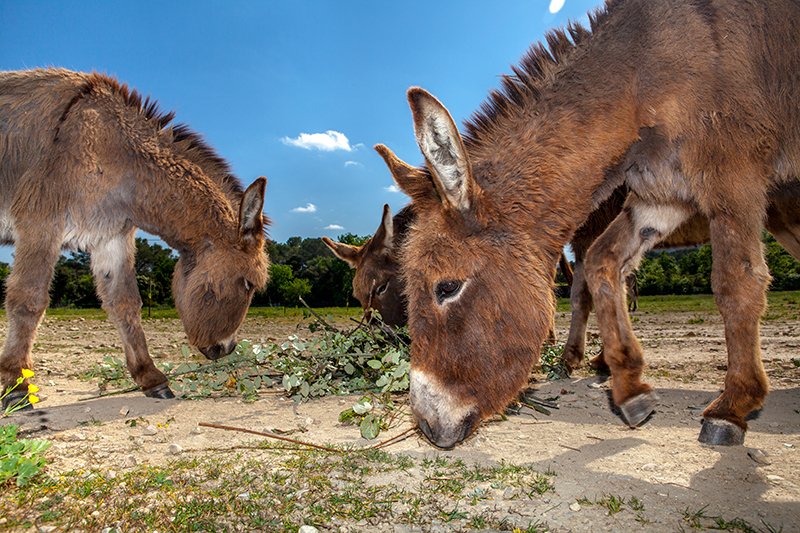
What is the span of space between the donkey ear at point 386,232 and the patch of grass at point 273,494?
2.96 m

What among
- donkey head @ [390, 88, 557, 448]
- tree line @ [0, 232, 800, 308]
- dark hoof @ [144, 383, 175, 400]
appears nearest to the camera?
donkey head @ [390, 88, 557, 448]

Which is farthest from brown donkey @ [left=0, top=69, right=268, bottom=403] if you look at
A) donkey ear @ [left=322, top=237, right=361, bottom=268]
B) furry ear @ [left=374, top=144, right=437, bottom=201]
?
furry ear @ [left=374, top=144, right=437, bottom=201]

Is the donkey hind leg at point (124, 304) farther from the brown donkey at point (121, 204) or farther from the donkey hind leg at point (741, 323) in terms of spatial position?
the donkey hind leg at point (741, 323)

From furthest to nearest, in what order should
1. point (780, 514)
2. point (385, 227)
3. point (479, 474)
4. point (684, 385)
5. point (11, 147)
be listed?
point (385, 227) → point (684, 385) → point (11, 147) → point (479, 474) → point (780, 514)

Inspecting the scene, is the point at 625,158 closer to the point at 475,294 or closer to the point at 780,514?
the point at 475,294

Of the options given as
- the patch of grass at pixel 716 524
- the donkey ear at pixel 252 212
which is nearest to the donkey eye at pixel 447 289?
the patch of grass at pixel 716 524

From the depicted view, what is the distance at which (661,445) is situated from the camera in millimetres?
2842

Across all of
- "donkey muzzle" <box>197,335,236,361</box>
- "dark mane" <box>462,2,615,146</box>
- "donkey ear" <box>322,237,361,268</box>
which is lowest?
"donkey muzzle" <box>197,335,236,361</box>

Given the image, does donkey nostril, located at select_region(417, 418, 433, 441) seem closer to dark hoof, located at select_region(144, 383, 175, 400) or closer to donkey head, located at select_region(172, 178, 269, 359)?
donkey head, located at select_region(172, 178, 269, 359)

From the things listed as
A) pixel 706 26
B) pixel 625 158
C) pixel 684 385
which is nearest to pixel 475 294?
pixel 625 158

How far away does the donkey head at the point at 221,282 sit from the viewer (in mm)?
4602

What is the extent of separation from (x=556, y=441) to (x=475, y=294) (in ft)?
4.43

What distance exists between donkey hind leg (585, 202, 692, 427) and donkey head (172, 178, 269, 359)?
11.2 feet

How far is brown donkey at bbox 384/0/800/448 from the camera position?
242cm
